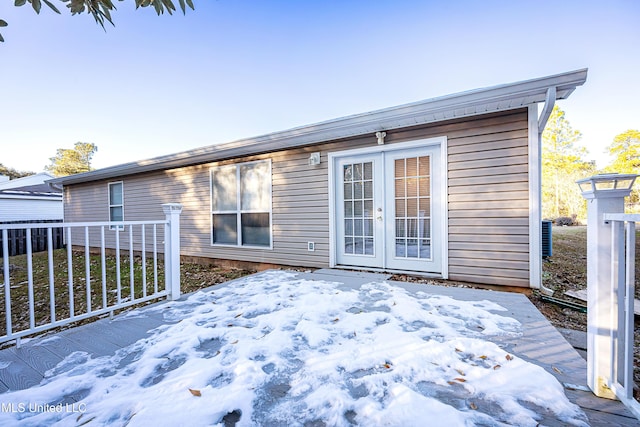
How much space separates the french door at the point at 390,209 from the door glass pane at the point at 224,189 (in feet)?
7.48

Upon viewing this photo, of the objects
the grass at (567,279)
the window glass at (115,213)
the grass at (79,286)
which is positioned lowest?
the grass at (79,286)

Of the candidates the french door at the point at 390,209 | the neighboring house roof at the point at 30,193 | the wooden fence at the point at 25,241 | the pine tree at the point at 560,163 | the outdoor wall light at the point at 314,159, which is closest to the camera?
the french door at the point at 390,209

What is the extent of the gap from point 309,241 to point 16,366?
352cm

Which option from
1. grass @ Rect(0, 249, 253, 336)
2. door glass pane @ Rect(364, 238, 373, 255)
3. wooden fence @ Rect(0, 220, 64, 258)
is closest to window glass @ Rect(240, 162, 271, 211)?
grass @ Rect(0, 249, 253, 336)

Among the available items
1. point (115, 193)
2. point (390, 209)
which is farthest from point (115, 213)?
point (390, 209)

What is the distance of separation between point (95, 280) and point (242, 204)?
317 cm

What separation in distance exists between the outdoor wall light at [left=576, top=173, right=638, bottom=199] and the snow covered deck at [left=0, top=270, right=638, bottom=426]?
929mm

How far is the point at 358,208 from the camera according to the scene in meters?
4.31

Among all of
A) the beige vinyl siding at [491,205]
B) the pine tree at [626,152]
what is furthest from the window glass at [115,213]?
the pine tree at [626,152]

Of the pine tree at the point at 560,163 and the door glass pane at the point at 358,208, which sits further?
the pine tree at the point at 560,163

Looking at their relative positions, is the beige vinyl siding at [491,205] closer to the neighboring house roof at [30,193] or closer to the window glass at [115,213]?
the window glass at [115,213]

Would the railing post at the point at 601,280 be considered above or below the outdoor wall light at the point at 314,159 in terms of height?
below

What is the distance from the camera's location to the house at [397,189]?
3.22 m

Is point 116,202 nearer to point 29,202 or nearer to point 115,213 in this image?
point 115,213
